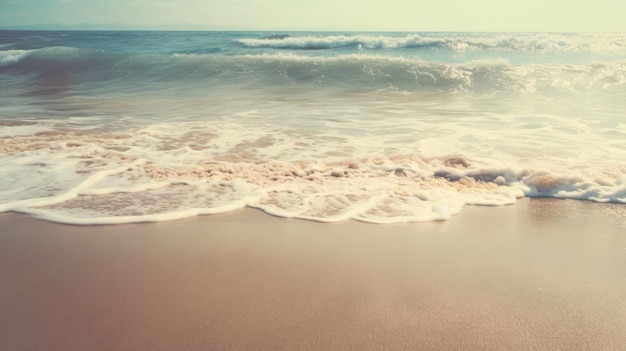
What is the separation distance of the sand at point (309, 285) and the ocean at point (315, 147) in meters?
0.32

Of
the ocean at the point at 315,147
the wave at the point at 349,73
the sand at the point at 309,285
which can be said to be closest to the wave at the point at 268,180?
the ocean at the point at 315,147

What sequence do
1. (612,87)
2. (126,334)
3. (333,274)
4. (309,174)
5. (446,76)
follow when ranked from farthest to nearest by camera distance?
(446,76)
(612,87)
(309,174)
(333,274)
(126,334)

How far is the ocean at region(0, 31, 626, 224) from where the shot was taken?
3.42m

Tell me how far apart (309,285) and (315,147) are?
330 centimetres

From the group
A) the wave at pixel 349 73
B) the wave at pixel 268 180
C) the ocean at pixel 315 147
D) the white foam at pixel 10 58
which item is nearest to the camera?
the wave at pixel 268 180

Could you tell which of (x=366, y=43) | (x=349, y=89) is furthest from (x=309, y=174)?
(x=366, y=43)

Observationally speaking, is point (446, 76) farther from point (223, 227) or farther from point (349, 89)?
point (223, 227)

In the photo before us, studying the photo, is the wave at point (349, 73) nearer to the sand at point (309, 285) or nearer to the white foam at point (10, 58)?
the white foam at point (10, 58)

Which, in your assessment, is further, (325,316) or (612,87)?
(612,87)

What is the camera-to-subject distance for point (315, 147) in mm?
5336

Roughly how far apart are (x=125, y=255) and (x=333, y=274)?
1.22 m

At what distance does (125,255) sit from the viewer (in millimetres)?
2453

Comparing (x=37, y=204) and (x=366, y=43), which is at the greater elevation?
(x=366, y=43)

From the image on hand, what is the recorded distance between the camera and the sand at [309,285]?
1749 mm
